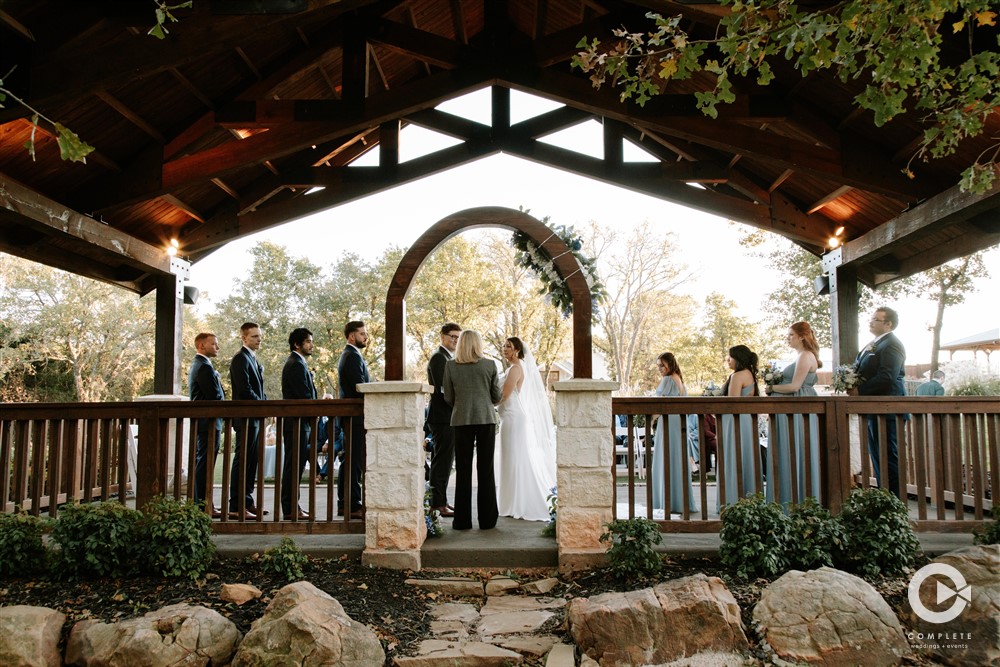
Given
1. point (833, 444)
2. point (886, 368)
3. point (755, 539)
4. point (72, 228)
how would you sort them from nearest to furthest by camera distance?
point (755, 539) → point (833, 444) → point (886, 368) → point (72, 228)

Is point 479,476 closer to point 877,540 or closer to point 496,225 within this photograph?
point 496,225

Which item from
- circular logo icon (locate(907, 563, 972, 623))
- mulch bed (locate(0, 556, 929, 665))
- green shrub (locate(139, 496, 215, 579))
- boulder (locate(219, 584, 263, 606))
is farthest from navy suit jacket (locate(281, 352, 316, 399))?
circular logo icon (locate(907, 563, 972, 623))

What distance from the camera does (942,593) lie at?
3477mm

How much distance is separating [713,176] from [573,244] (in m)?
3.74

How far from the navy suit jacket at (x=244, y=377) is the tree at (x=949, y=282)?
14.4m

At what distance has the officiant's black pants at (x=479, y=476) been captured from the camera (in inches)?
190

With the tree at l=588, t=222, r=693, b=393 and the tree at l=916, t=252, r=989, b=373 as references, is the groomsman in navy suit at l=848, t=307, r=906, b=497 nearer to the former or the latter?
the tree at l=916, t=252, r=989, b=373

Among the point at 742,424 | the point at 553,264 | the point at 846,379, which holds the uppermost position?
the point at 553,264

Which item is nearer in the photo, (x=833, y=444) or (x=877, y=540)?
(x=877, y=540)

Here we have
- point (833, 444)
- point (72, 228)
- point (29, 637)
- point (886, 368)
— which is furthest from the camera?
point (72, 228)

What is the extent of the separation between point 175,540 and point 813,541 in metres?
3.88

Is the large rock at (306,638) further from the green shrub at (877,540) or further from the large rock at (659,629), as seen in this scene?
the green shrub at (877,540)

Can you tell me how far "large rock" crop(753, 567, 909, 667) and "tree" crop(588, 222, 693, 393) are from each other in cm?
1774

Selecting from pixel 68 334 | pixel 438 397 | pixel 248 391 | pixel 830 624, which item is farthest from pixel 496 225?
pixel 68 334
